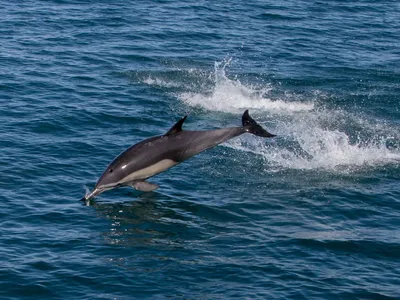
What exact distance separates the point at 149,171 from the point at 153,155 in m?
0.51

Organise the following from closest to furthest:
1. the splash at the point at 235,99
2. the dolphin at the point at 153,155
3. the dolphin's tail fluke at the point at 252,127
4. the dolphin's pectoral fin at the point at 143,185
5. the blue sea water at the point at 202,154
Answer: the blue sea water at the point at 202,154 < the dolphin at the point at 153,155 < the dolphin's pectoral fin at the point at 143,185 < the dolphin's tail fluke at the point at 252,127 < the splash at the point at 235,99

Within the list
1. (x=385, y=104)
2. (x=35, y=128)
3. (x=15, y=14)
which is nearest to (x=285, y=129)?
(x=385, y=104)

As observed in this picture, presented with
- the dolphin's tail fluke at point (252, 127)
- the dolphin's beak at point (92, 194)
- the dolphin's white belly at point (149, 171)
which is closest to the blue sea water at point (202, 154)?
the dolphin's beak at point (92, 194)

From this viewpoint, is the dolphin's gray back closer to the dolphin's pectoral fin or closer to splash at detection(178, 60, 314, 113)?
the dolphin's pectoral fin

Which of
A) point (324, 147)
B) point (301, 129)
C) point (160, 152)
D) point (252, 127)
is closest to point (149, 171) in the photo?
point (160, 152)

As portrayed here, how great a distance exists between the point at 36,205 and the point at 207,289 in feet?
23.1

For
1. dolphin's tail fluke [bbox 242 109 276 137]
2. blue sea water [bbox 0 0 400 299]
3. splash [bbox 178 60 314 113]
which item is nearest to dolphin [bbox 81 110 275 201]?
dolphin's tail fluke [bbox 242 109 276 137]

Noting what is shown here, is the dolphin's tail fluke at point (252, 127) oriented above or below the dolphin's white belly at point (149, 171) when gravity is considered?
above

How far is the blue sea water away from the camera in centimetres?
2184

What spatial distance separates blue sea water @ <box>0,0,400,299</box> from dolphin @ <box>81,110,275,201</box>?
74cm

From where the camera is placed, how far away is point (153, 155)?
25.8 meters

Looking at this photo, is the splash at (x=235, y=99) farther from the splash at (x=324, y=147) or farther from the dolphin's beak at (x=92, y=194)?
the dolphin's beak at (x=92, y=194)

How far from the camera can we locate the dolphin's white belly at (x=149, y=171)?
25.8m

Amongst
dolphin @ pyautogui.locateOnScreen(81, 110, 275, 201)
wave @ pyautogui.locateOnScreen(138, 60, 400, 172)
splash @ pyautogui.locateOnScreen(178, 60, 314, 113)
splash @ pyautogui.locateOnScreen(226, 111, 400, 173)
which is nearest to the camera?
dolphin @ pyautogui.locateOnScreen(81, 110, 275, 201)
